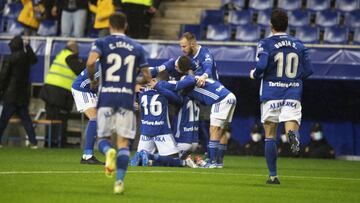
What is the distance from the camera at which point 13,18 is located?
82.2 ft

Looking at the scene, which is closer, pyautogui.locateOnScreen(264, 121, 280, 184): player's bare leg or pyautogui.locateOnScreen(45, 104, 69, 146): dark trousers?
pyautogui.locateOnScreen(264, 121, 280, 184): player's bare leg

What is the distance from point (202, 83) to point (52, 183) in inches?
183

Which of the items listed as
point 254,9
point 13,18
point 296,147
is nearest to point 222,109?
point 296,147

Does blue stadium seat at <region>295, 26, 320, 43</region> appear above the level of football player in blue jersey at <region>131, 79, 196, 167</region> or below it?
above

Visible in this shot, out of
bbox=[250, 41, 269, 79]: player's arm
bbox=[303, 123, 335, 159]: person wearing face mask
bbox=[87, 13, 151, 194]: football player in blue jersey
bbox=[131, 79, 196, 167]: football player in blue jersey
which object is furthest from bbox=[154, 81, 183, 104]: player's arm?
bbox=[303, 123, 335, 159]: person wearing face mask

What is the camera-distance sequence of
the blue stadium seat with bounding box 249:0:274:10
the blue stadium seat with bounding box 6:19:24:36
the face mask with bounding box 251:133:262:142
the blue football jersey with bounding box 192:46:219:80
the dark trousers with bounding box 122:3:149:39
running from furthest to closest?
the blue stadium seat with bounding box 6:19:24:36 < the blue stadium seat with bounding box 249:0:274:10 < the dark trousers with bounding box 122:3:149:39 < the face mask with bounding box 251:133:262:142 < the blue football jersey with bounding box 192:46:219:80

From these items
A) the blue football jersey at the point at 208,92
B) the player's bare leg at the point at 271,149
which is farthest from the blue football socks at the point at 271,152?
the blue football jersey at the point at 208,92

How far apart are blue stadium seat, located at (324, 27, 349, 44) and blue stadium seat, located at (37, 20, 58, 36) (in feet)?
21.1

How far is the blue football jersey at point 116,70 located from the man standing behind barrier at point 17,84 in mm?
10553

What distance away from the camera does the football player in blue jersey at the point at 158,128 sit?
15.9 meters

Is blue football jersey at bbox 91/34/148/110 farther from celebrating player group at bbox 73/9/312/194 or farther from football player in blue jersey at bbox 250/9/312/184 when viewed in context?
football player in blue jersey at bbox 250/9/312/184

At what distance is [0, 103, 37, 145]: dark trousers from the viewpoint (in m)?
21.3

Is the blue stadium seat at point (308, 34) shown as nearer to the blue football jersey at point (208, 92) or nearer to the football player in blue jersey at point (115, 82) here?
the blue football jersey at point (208, 92)

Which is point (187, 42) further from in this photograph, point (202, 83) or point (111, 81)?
point (111, 81)
